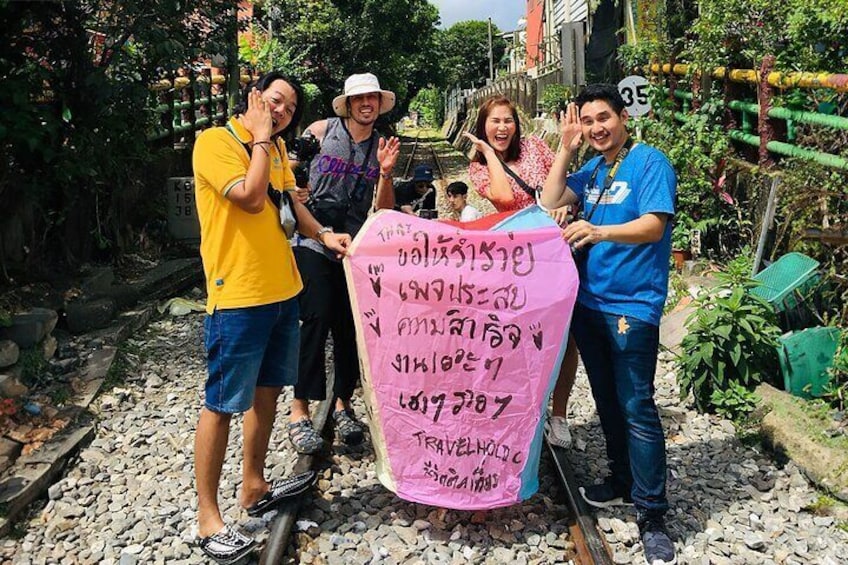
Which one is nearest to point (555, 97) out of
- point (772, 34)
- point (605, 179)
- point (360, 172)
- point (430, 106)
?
point (772, 34)

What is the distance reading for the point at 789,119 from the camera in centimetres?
664

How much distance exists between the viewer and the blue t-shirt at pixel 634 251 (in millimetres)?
3152

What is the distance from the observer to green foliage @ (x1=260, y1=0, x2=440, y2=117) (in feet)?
76.4

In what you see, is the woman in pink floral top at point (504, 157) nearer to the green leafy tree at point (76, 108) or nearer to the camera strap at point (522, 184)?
the camera strap at point (522, 184)

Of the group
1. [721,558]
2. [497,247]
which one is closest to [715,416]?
[721,558]

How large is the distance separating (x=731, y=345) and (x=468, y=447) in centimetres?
232

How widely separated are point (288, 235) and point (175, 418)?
230cm

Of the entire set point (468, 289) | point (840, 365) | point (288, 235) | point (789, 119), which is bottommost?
point (840, 365)

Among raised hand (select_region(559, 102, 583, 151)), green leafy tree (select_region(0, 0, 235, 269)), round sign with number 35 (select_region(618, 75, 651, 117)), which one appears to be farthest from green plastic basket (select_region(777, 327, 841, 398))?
green leafy tree (select_region(0, 0, 235, 269))

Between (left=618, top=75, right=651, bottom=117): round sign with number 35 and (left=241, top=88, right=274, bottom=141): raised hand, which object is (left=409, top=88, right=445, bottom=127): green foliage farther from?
(left=241, top=88, right=274, bottom=141): raised hand

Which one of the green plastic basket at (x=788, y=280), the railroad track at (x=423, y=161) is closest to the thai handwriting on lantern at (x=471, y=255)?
the green plastic basket at (x=788, y=280)

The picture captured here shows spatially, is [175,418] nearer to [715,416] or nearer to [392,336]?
[392,336]

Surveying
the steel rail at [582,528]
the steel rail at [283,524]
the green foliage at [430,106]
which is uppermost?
the green foliage at [430,106]

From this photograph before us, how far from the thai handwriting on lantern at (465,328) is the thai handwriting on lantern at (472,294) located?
0.06 m
